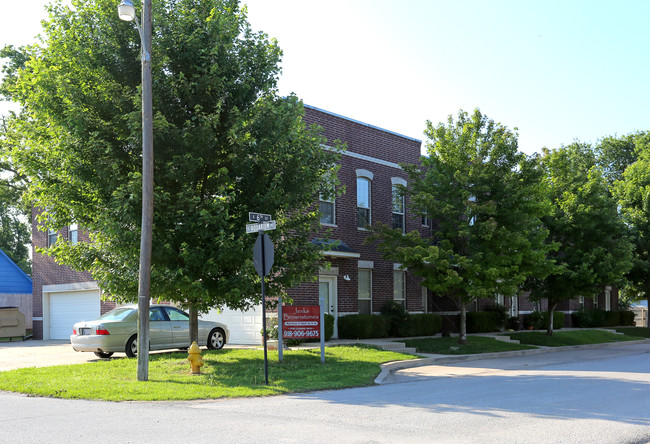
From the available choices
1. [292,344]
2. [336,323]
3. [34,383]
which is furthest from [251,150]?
[336,323]

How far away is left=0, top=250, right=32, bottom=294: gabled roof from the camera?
32344 millimetres

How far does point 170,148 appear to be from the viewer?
1373cm

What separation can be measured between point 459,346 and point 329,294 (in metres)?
4.93

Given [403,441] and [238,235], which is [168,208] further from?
[403,441]

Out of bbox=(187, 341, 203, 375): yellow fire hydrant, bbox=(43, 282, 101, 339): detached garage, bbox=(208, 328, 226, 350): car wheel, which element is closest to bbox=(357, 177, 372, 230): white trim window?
bbox=(208, 328, 226, 350): car wheel

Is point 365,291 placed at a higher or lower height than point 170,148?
lower

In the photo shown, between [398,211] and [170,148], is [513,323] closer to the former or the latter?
[398,211]

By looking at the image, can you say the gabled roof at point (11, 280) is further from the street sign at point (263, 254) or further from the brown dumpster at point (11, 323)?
the street sign at point (263, 254)

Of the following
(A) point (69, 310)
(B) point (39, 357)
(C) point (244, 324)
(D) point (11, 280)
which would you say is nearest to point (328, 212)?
(C) point (244, 324)

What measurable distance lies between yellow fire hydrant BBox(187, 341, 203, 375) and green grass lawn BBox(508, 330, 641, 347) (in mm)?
15025

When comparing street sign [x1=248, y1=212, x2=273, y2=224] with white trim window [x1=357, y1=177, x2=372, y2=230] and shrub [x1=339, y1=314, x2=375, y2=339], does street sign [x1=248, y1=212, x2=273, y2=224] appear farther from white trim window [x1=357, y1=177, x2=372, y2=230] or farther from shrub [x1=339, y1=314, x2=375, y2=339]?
white trim window [x1=357, y1=177, x2=372, y2=230]

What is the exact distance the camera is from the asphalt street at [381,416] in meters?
7.27

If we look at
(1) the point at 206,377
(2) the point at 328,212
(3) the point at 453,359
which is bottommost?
(3) the point at 453,359

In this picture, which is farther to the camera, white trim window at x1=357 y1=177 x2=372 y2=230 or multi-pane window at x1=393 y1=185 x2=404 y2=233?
multi-pane window at x1=393 y1=185 x2=404 y2=233
